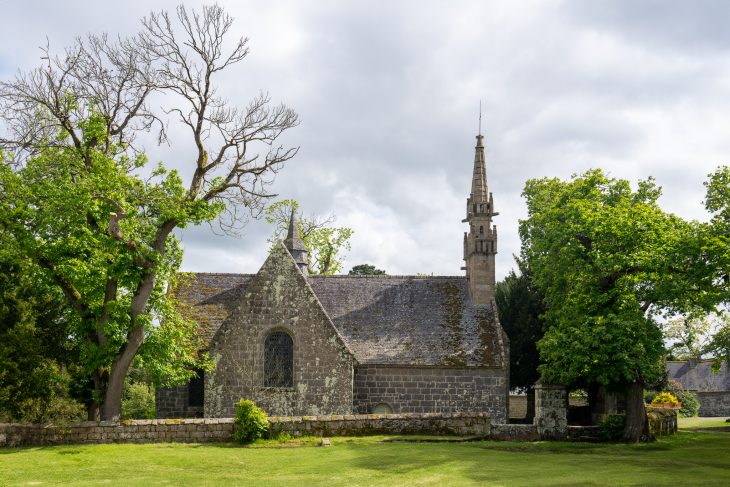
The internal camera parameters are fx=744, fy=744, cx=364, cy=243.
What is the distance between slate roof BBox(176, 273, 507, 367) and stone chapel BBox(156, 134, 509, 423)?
0.15ft

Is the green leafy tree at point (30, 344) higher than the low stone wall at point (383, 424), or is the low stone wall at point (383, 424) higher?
the green leafy tree at point (30, 344)

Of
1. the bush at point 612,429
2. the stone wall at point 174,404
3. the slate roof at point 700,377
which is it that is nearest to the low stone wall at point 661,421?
the bush at point 612,429

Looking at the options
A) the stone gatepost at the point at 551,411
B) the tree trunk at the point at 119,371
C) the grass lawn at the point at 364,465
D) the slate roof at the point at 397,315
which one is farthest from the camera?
the slate roof at the point at 397,315

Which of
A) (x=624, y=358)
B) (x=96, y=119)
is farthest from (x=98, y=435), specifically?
(x=624, y=358)

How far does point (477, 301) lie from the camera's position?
34438 mm

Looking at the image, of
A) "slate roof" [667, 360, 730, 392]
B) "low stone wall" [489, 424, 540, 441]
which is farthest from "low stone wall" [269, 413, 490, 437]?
"slate roof" [667, 360, 730, 392]

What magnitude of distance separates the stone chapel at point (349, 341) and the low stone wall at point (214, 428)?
434cm

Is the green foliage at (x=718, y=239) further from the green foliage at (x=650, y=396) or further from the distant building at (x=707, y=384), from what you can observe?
the distant building at (x=707, y=384)

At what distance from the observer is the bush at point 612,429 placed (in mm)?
27844

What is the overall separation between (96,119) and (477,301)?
60.5ft

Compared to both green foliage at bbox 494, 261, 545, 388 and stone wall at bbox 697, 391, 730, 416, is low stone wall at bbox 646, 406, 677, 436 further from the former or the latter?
stone wall at bbox 697, 391, 730, 416

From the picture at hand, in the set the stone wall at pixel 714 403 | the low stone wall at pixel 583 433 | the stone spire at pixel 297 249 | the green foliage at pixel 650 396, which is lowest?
the stone wall at pixel 714 403

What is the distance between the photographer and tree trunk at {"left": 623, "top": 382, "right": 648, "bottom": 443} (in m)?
27.3

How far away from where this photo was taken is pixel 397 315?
111ft
